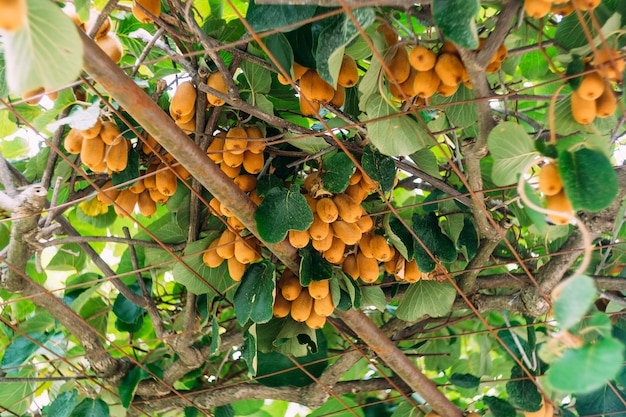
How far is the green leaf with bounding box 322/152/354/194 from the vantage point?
1.25 meters

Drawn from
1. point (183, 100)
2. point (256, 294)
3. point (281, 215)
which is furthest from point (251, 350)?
point (183, 100)

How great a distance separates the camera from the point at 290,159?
144cm

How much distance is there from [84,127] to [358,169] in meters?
0.54

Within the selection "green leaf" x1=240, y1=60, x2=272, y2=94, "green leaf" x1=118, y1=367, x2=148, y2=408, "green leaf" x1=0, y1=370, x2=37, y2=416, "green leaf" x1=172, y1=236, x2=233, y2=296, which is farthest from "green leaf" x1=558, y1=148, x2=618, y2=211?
"green leaf" x1=0, y1=370, x2=37, y2=416

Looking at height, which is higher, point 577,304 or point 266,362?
point 577,304

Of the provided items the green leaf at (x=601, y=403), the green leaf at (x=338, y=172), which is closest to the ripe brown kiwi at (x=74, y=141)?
the green leaf at (x=338, y=172)

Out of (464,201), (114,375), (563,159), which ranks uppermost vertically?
(563,159)

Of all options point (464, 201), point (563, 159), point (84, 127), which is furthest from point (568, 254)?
point (84, 127)

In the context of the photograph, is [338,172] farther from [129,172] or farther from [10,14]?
[10,14]

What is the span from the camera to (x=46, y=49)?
763 mm

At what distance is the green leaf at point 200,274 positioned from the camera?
144 centimetres

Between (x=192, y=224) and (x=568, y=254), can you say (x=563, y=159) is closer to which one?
(x=568, y=254)

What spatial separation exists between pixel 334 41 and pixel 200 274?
2.26 ft

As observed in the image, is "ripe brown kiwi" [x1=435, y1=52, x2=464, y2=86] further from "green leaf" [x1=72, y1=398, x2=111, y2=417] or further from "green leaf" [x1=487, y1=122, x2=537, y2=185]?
"green leaf" [x1=72, y1=398, x2=111, y2=417]
